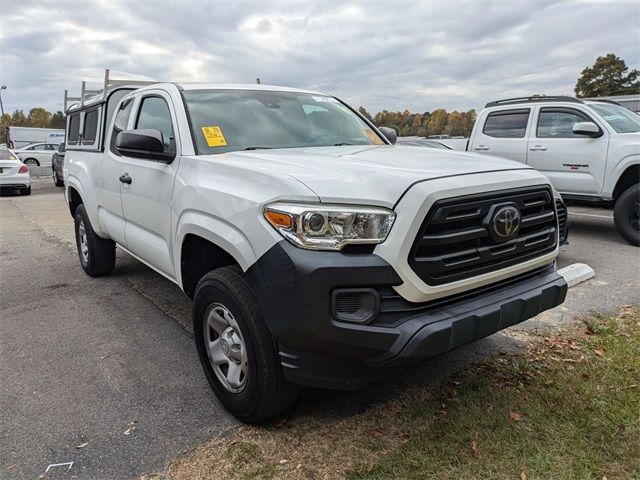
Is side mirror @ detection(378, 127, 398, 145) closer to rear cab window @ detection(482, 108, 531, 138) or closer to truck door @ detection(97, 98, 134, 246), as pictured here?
truck door @ detection(97, 98, 134, 246)

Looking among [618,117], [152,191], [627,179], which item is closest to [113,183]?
[152,191]

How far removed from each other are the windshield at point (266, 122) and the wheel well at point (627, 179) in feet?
15.5

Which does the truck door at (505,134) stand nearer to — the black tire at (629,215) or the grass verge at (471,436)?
the black tire at (629,215)

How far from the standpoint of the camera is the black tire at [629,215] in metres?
6.81

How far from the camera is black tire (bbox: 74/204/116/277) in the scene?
214 inches

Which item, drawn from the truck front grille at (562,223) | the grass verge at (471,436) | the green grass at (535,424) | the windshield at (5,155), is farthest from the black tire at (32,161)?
the green grass at (535,424)

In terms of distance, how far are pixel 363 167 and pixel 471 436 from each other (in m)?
1.49

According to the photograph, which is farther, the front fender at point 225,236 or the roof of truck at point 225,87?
the roof of truck at point 225,87

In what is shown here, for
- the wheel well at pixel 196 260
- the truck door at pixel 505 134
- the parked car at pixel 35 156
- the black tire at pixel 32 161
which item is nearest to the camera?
the wheel well at pixel 196 260

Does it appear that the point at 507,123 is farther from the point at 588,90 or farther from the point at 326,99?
the point at 588,90

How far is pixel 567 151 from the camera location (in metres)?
7.55

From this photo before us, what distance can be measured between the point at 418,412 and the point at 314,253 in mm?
1273

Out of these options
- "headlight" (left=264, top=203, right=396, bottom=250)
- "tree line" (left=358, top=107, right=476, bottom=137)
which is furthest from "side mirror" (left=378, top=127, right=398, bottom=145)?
"tree line" (left=358, top=107, right=476, bottom=137)

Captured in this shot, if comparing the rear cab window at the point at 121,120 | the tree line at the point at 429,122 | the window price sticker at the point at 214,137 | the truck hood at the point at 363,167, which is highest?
the tree line at the point at 429,122
